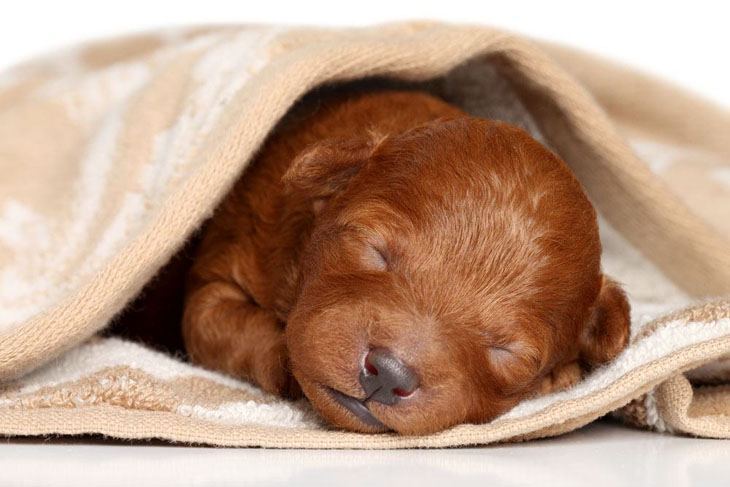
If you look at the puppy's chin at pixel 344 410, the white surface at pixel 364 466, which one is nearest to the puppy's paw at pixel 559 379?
the white surface at pixel 364 466

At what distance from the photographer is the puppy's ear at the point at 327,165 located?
271cm

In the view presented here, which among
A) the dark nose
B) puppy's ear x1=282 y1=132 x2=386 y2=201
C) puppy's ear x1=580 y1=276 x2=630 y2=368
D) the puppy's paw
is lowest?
the puppy's paw

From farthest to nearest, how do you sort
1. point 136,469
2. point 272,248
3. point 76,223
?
point 76,223
point 272,248
point 136,469

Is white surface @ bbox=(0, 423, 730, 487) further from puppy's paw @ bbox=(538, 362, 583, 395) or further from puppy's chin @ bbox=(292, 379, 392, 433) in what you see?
puppy's paw @ bbox=(538, 362, 583, 395)

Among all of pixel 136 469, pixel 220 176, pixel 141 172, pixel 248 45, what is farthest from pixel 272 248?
pixel 136 469

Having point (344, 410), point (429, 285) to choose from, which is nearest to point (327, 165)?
point (429, 285)

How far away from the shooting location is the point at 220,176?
2826 mm

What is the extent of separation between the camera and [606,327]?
8.93 feet

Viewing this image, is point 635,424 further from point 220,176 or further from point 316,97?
point 316,97

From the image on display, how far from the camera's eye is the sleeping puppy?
2.32m

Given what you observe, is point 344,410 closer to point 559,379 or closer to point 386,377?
point 386,377

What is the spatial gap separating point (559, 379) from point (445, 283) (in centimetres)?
52

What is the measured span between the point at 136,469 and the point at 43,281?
3.77 feet

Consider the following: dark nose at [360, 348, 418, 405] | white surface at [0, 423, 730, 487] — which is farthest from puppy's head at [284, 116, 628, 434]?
white surface at [0, 423, 730, 487]
